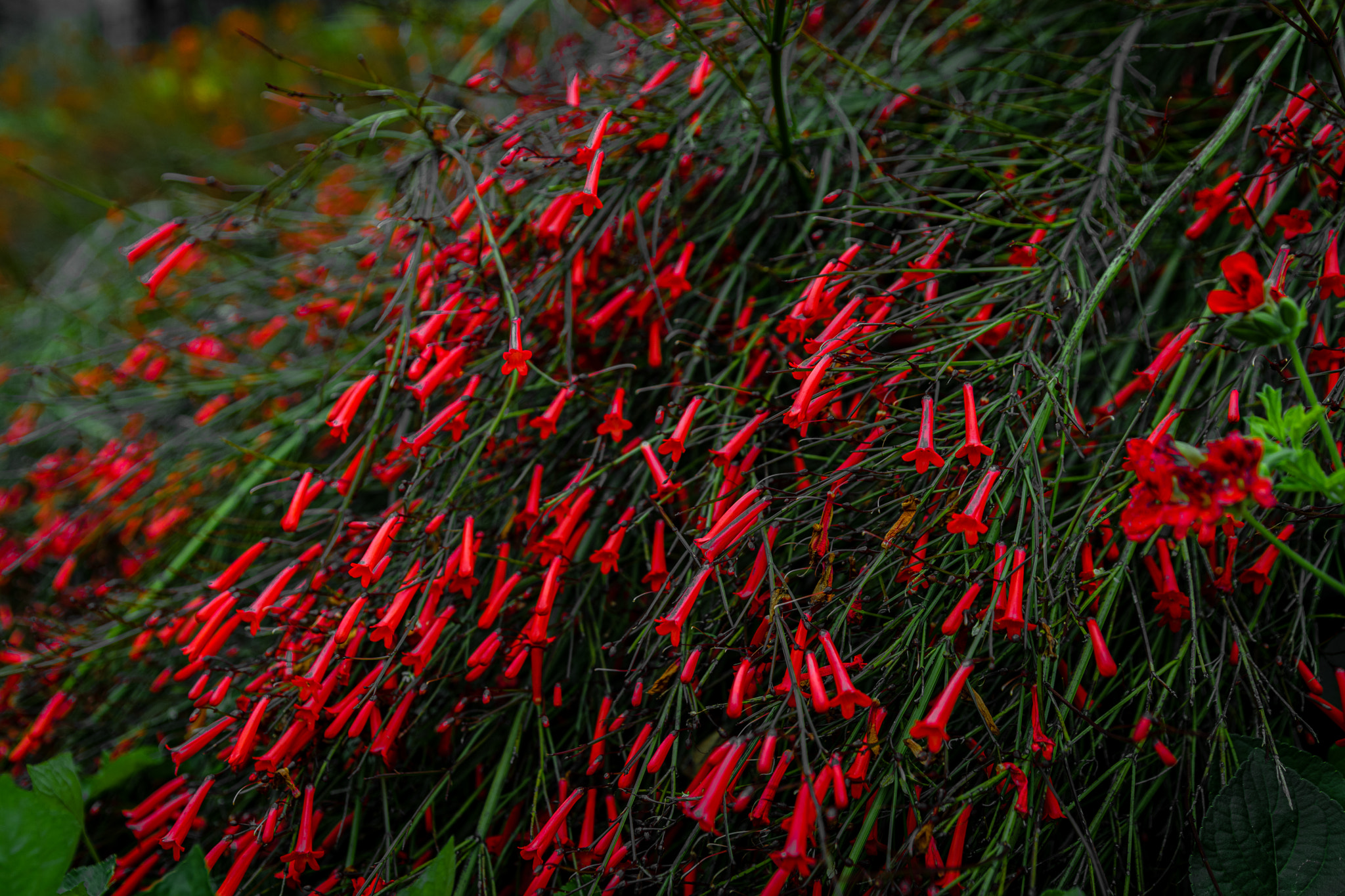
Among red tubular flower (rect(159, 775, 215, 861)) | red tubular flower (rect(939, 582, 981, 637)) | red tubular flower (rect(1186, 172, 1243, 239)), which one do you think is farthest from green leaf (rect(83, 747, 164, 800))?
→ red tubular flower (rect(1186, 172, 1243, 239))

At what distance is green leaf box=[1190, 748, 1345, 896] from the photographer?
28.2 inches

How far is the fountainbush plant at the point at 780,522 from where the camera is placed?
2.38ft

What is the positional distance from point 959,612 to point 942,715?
106mm

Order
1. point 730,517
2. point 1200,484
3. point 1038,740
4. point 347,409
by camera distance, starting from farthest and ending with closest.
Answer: point 347,409 < point 730,517 < point 1038,740 < point 1200,484

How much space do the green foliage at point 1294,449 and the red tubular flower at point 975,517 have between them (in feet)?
0.67

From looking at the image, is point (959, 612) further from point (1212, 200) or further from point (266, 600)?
point (266, 600)

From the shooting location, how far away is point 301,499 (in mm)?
886

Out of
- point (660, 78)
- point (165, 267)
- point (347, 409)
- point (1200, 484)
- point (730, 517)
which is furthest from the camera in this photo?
point (660, 78)

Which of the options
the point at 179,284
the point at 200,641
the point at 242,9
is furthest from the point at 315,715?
the point at 242,9

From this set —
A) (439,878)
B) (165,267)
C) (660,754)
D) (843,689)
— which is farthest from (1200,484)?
(165,267)

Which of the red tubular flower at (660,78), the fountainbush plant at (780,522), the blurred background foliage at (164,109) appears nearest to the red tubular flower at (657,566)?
the fountainbush plant at (780,522)

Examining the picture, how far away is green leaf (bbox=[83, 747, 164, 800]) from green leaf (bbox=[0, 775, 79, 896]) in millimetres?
273

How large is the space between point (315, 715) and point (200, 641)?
18 cm

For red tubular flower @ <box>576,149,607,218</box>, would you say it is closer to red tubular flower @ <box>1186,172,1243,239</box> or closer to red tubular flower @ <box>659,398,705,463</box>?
red tubular flower @ <box>659,398,705,463</box>
